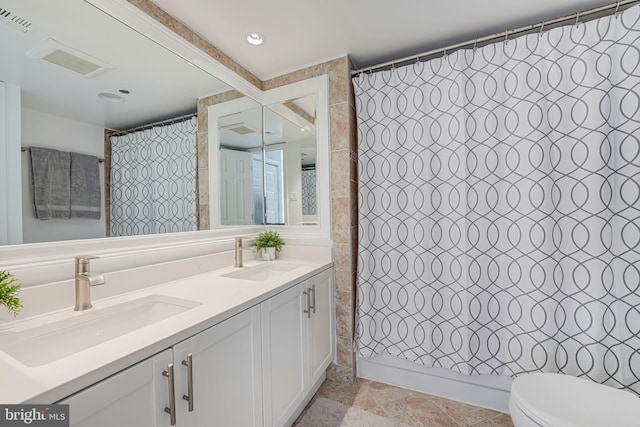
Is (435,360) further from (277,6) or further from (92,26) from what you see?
(92,26)

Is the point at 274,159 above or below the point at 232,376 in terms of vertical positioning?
above

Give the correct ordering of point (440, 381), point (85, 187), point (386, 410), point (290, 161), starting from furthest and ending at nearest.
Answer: point (290, 161) < point (440, 381) < point (386, 410) < point (85, 187)

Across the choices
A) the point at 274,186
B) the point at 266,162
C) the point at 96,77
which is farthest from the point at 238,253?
the point at 96,77

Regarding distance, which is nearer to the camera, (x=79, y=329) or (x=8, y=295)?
(x=8, y=295)

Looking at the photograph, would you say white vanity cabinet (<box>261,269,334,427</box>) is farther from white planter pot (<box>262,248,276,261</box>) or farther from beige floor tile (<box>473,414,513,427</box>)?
beige floor tile (<box>473,414,513,427</box>)

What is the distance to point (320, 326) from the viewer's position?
1775 millimetres

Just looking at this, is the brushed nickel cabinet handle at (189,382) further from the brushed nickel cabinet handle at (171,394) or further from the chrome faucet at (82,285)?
the chrome faucet at (82,285)

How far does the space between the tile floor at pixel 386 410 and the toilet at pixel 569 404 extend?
507 mm

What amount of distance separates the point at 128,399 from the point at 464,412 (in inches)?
71.5

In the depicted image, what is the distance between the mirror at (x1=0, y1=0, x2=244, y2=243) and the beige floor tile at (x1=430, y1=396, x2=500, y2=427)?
6.95 feet

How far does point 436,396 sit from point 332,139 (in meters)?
1.88

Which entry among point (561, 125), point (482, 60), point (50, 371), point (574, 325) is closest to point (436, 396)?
point (574, 325)

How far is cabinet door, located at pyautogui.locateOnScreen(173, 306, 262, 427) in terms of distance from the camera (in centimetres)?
88

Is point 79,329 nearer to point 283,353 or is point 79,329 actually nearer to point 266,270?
point 283,353
